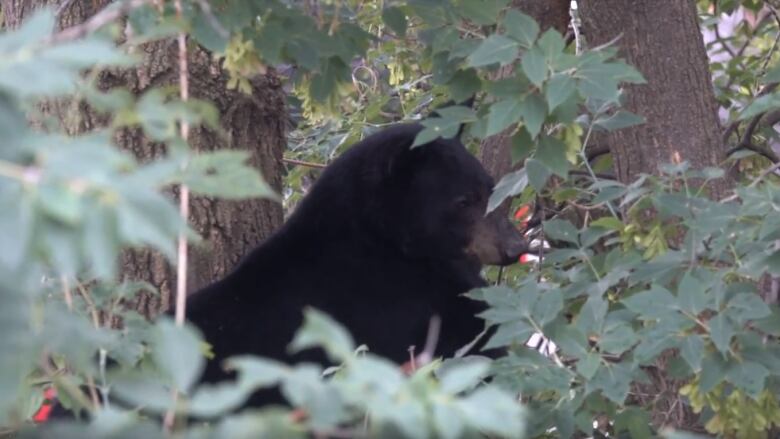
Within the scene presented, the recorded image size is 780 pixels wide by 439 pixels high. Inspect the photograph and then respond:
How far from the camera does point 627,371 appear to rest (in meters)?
3.01

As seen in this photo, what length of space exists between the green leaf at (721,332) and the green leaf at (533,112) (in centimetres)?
58

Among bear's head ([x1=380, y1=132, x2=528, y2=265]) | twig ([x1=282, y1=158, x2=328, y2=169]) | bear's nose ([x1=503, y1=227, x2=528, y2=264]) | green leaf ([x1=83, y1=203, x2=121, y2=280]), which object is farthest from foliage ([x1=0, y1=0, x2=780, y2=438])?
twig ([x1=282, y1=158, x2=328, y2=169])

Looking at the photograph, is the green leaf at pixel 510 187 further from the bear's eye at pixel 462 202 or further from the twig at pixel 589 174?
the bear's eye at pixel 462 202

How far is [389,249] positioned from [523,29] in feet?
5.01

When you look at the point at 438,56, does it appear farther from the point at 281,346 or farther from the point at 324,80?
the point at 281,346

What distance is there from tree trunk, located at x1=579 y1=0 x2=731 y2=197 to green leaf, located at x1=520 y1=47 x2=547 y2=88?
3.94 feet

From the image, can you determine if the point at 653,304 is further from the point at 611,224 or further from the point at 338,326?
the point at 338,326

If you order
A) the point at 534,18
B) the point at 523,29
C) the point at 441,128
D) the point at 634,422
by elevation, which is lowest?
the point at 634,422

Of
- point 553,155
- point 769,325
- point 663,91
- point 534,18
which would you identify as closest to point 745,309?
point 769,325

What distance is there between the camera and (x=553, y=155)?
3074mm

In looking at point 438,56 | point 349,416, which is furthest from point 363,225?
point 349,416

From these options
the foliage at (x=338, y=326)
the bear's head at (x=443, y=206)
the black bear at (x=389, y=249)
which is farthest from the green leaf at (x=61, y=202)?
the bear's head at (x=443, y=206)

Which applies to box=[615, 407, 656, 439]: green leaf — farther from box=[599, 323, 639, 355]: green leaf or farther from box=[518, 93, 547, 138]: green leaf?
box=[518, 93, 547, 138]: green leaf

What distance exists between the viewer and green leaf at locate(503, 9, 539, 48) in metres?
2.88
